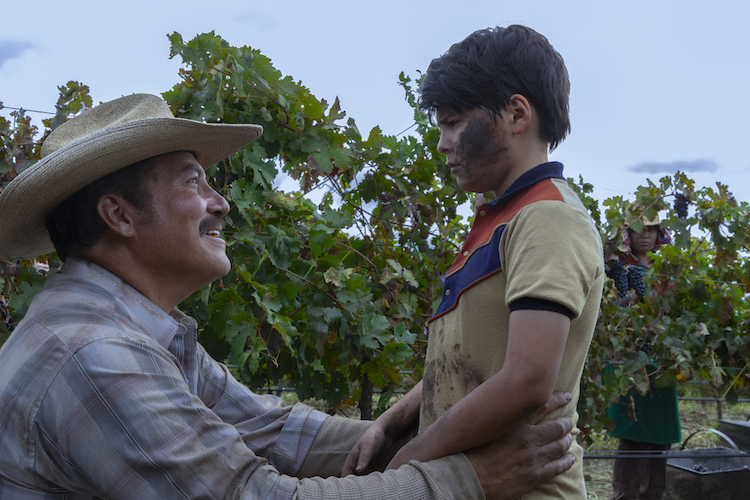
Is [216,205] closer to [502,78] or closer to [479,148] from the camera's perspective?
[479,148]

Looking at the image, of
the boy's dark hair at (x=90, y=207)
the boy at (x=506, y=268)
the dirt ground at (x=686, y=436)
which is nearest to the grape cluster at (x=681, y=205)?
the dirt ground at (x=686, y=436)

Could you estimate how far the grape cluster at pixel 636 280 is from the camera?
4.72m

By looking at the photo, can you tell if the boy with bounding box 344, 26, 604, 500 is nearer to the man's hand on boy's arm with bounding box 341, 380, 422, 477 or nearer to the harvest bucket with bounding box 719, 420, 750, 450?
the man's hand on boy's arm with bounding box 341, 380, 422, 477

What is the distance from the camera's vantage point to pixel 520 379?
120 centimetres

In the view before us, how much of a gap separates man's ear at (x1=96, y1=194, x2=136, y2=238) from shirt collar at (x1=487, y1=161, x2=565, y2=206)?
1.00m

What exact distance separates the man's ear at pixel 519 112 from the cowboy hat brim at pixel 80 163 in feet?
2.89

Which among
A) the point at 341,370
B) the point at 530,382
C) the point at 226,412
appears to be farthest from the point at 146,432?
the point at 341,370

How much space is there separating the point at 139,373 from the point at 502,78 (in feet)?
3.80

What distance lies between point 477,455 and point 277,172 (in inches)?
66.0

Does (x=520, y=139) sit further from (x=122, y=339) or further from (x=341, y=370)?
(x=341, y=370)

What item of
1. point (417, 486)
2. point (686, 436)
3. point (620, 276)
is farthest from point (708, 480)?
point (417, 486)

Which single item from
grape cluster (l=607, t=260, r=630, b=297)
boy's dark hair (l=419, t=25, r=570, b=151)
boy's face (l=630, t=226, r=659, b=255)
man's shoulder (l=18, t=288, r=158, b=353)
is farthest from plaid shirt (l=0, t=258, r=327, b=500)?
boy's face (l=630, t=226, r=659, b=255)

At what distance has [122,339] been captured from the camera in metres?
Result: 1.35

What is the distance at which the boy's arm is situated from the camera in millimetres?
1200
